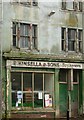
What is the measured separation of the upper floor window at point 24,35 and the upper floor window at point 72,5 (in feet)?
9.34

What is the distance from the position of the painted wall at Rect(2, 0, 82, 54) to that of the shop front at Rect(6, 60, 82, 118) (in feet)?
4.05

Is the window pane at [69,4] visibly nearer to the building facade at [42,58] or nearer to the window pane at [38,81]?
the building facade at [42,58]

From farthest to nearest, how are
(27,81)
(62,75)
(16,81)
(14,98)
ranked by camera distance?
1. (62,75)
2. (27,81)
3. (16,81)
4. (14,98)

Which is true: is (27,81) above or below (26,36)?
below

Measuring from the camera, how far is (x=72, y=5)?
29.2m

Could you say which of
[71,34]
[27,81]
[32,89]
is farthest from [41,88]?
[71,34]

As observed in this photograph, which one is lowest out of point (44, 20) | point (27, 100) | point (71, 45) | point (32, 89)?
point (27, 100)

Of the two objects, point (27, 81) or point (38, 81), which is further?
point (38, 81)

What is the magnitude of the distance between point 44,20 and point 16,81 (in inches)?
179

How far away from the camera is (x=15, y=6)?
1051 inches

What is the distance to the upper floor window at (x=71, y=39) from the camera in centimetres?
2850

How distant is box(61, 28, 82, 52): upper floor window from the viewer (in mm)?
28500

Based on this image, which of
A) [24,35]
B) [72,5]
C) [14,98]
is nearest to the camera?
[14,98]

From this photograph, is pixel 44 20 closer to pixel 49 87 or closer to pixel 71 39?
pixel 71 39
